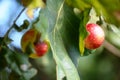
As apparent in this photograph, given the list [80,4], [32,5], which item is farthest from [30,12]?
[80,4]

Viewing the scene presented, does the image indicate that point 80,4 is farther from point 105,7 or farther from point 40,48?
point 40,48

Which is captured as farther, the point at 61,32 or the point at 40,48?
the point at 40,48

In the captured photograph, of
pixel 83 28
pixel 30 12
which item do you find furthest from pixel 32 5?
pixel 83 28

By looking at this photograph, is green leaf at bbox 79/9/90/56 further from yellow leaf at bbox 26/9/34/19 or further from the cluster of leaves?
yellow leaf at bbox 26/9/34/19

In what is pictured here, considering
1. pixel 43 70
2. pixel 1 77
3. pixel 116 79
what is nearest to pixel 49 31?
pixel 1 77

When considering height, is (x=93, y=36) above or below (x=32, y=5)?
below

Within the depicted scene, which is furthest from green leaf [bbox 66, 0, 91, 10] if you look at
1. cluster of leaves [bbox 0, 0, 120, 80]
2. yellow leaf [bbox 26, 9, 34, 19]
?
yellow leaf [bbox 26, 9, 34, 19]

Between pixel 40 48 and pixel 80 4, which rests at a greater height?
pixel 80 4

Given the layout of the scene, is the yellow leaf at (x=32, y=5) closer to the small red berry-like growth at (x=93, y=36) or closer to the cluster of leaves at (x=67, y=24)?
the cluster of leaves at (x=67, y=24)
